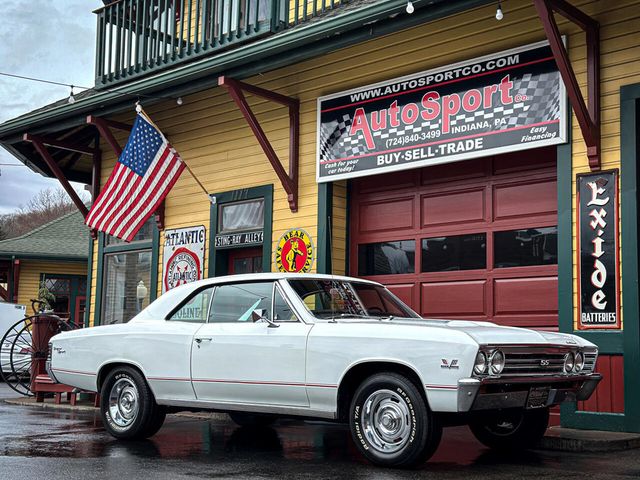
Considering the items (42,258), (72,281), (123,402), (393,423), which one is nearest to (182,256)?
(123,402)

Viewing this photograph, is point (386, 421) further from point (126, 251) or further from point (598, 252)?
point (126, 251)

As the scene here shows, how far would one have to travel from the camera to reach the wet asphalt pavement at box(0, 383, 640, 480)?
253 inches

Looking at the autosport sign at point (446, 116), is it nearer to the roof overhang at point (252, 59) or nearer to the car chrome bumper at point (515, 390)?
the roof overhang at point (252, 59)

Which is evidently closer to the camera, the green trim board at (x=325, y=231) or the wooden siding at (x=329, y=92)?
the wooden siding at (x=329, y=92)

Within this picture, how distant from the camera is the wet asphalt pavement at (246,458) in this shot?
6.42 meters

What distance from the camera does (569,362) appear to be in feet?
23.5

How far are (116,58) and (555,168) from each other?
7.36 m

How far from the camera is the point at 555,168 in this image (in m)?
10.1

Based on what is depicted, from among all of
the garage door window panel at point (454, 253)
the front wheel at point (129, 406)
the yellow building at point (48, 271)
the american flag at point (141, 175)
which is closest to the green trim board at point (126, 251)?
the american flag at point (141, 175)

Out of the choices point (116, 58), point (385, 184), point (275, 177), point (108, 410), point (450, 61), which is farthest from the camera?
point (116, 58)

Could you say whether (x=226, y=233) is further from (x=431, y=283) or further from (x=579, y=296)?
(x=579, y=296)

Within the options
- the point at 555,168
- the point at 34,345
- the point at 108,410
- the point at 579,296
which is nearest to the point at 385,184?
the point at 555,168

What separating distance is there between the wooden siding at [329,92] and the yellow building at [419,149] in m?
0.02

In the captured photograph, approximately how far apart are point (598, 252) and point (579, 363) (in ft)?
6.84
